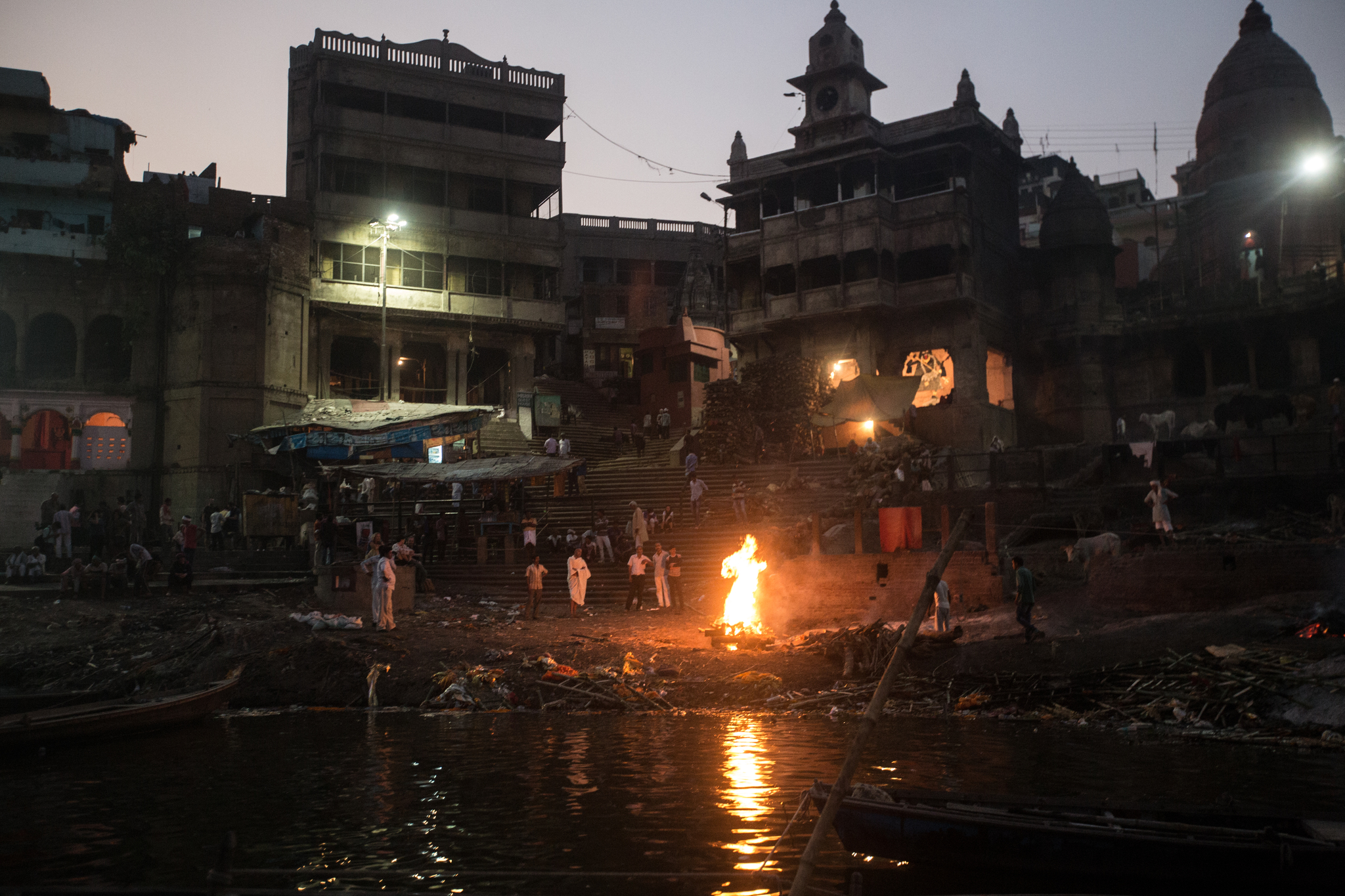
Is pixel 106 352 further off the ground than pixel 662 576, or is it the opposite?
pixel 106 352

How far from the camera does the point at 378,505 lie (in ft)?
99.6

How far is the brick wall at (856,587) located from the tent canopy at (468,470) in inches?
295

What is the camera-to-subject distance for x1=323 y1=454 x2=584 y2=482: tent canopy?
85.7 feet

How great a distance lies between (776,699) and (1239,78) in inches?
1400

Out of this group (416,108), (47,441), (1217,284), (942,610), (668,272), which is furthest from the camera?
(668,272)

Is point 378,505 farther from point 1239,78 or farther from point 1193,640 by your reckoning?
point 1239,78

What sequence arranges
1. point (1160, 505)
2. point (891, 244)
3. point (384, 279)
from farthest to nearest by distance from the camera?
point (891, 244)
point (384, 279)
point (1160, 505)

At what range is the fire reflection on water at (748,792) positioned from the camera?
843 centimetres

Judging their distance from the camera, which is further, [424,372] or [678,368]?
[678,368]

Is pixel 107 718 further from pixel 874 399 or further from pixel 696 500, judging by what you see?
pixel 874 399

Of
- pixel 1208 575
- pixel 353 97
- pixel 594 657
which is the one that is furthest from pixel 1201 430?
pixel 353 97

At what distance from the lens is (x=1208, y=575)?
16.7 metres

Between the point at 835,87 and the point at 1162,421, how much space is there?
58.6 feet

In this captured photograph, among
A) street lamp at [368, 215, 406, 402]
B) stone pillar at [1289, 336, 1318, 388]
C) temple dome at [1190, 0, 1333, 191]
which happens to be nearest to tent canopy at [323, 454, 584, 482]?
street lamp at [368, 215, 406, 402]
